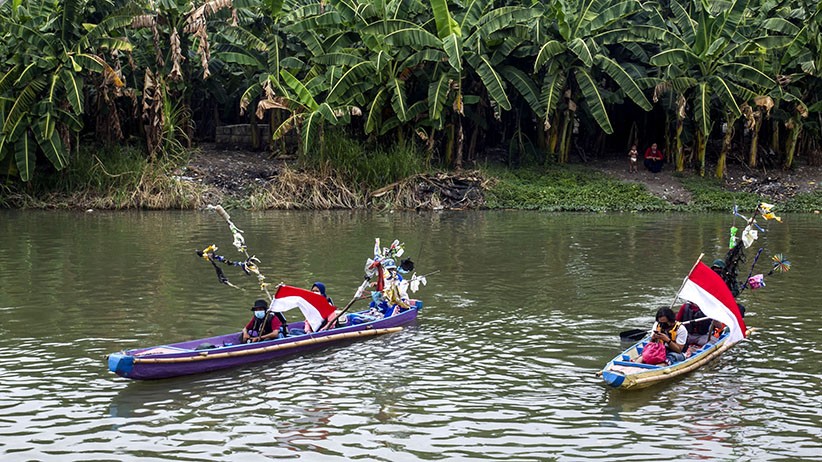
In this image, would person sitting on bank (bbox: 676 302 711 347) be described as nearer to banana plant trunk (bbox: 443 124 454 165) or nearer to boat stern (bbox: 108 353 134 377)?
boat stern (bbox: 108 353 134 377)

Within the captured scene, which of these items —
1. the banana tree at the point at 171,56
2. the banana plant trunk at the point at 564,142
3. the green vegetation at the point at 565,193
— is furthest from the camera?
the banana plant trunk at the point at 564,142

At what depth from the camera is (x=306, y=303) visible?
13383 millimetres

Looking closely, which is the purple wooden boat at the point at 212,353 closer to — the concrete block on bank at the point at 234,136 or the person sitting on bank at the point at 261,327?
the person sitting on bank at the point at 261,327

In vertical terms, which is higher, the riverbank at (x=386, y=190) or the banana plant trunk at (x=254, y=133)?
the banana plant trunk at (x=254, y=133)

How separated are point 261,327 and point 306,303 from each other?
0.86 meters

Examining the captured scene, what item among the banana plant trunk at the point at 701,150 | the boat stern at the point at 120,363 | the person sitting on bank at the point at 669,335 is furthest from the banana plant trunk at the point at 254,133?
the person sitting on bank at the point at 669,335

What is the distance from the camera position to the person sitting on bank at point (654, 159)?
33500mm

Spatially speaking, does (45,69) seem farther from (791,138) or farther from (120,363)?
(791,138)

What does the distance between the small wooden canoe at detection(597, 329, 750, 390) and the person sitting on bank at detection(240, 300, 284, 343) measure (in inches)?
169

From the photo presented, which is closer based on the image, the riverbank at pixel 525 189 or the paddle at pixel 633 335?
the paddle at pixel 633 335

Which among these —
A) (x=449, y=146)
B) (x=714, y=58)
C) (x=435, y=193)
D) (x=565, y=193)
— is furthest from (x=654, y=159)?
(x=435, y=193)

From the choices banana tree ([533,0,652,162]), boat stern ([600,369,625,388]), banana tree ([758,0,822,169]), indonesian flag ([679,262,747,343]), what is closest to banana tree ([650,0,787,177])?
banana tree ([758,0,822,169])

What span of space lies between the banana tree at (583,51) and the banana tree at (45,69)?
41.4 feet

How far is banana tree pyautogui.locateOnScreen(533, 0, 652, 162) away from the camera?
95.5 feet
